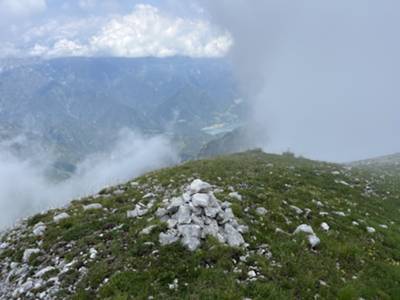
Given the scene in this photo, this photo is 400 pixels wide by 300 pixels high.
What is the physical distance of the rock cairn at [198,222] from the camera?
11720mm

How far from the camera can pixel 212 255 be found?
36.0 ft

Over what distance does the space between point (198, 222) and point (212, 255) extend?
1549mm

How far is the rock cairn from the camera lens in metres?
11.7

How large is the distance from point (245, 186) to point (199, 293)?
432 inches

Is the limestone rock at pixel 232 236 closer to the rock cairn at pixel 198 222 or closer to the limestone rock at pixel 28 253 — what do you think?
the rock cairn at pixel 198 222

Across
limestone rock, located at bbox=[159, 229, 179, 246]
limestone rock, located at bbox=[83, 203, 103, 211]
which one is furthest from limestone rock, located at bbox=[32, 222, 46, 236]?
limestone rock, located at bbox=[159, 229, 179, 246]

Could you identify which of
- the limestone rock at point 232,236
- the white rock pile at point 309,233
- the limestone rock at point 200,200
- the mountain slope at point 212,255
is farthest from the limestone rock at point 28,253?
the white rock pile at point 309,233

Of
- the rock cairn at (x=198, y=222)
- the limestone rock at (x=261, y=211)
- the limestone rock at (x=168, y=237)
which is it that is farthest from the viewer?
the limestone rock at (x=261, y=211)

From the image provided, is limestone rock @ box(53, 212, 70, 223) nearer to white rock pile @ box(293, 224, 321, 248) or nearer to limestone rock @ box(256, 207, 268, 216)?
limestone rock @ box(256, 207, 268, 216)

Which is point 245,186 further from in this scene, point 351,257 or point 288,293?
point 288,293

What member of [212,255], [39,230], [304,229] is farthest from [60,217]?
[304,229]

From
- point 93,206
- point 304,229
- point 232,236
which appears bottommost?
point 304,229

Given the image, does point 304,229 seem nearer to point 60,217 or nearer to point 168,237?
point 168,237

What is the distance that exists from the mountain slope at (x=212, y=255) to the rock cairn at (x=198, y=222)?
0.21 metres
